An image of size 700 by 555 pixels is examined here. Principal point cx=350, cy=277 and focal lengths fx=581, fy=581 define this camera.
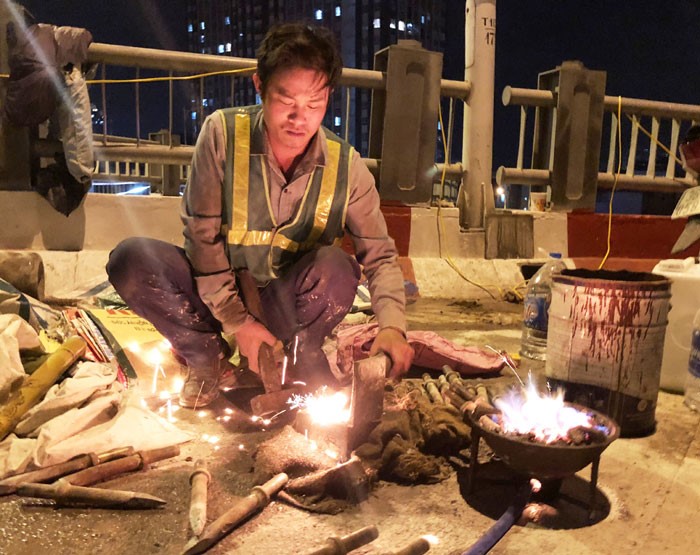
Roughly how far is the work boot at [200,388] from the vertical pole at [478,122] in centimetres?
379

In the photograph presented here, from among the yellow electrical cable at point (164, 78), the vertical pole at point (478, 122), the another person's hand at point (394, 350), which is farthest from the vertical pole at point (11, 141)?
the vertical pole at point (478, 122)

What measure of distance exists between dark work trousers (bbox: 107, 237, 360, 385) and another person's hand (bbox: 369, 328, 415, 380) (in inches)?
17.4

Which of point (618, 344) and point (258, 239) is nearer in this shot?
point (618, 344)

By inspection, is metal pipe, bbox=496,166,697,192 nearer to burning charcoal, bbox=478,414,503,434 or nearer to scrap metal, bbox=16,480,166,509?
burning charcoal, bbox=478,414,503,434

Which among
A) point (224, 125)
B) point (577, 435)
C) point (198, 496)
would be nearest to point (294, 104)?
point (224, 125)

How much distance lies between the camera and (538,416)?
2047mm

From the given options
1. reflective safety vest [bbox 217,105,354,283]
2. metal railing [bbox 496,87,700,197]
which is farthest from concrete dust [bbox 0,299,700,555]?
metal railing [bbox 496,87,700,197]

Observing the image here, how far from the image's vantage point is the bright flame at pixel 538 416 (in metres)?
1.89

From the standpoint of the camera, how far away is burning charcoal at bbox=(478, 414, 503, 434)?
6.07 feet

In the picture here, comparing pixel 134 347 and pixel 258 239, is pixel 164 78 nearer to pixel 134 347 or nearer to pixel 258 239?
pixel 134 347

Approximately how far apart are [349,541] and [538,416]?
0.86m

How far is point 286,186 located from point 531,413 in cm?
138

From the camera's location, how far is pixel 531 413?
6.75 ft

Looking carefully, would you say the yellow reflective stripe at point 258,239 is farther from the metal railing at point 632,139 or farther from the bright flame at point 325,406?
the metal railing at point 632,139
